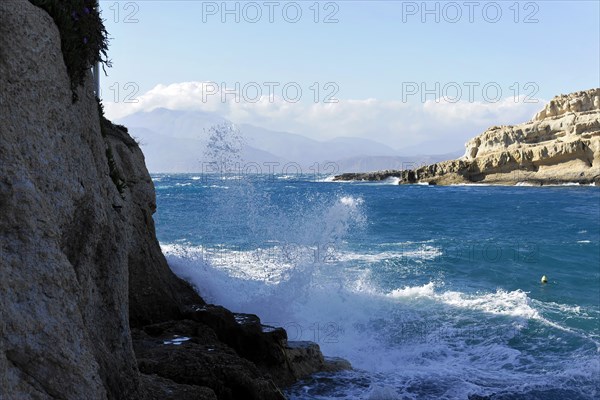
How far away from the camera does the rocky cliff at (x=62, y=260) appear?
3.72 meters

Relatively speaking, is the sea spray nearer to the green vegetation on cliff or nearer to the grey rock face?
the grey rock face

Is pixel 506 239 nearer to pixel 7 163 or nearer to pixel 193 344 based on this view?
pixel 193 344

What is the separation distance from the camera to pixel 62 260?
4.06 m

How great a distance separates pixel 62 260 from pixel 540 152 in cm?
7243

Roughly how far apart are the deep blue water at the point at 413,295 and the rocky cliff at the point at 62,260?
3.22 metres

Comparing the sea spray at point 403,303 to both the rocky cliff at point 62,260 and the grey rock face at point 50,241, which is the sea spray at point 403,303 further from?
the grey rock face at point 50,241

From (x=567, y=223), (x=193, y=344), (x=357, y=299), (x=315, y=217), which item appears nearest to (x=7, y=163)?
(x=193, y=344)

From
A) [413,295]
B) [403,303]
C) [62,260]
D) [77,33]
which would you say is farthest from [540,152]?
[62,260]

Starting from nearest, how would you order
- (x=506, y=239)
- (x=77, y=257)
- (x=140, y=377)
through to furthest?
(x=77, y=257) → (x=140, y=377) → (x=506, y=239)

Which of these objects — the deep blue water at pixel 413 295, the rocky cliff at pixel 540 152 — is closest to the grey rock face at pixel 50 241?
the deep blue water at pixel 413 295

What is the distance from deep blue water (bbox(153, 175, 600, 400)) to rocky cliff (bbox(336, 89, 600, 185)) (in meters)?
39.5

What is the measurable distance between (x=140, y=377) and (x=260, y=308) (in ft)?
26.5

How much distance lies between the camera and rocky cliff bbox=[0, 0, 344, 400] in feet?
12.2

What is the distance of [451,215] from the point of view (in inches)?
1570
